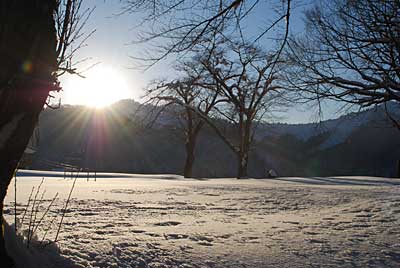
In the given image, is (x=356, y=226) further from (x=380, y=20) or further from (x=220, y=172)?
(x=220, y=172)

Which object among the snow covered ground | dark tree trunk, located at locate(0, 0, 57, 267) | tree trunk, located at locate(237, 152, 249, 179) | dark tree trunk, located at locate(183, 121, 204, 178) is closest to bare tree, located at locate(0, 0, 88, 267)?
dark tree trunk, located at locate(0, 0, 57, 267)

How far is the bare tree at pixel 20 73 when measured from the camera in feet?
7.04

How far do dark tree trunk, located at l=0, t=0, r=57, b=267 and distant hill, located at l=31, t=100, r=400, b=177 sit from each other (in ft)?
103

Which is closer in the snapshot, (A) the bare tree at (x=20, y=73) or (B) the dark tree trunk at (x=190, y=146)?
(A) the bare tree at (x=20, y=73)

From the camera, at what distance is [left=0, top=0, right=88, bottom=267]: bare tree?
2.15 meters

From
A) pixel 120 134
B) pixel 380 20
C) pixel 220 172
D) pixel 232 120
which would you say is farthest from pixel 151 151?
pixel 380 20

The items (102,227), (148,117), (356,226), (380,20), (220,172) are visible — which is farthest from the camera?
(220,172)

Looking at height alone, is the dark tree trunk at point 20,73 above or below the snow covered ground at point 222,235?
above

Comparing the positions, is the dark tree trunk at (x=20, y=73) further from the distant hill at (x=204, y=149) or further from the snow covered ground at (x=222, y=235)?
the distant hill at (x=204, y=149)

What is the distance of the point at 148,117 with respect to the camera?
22188 millimetres

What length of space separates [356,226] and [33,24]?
3921 mm

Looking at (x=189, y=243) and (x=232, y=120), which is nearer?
(x=189, y=243)

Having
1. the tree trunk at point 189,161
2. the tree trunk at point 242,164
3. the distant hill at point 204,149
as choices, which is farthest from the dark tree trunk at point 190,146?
the distant hill at point 204,149

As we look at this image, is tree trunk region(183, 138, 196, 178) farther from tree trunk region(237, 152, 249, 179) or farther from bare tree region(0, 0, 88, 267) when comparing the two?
bare tree region(0, 0, 88, 267)
